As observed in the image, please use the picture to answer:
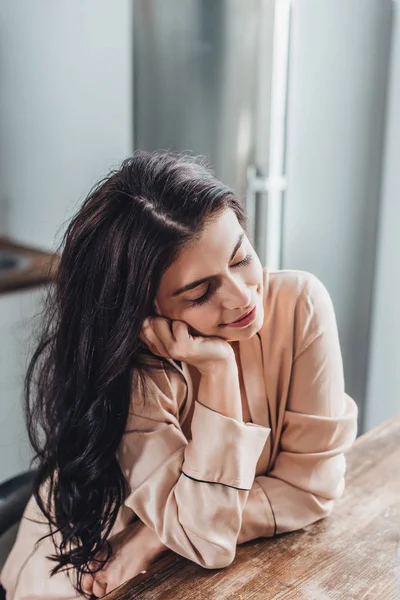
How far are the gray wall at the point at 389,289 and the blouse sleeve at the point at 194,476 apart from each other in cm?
119

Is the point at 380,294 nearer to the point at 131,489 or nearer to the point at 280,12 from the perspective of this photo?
the point at 280,12

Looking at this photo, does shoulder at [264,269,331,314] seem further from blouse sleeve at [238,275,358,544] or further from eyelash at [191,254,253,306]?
eyelash at [191,254,253,306]

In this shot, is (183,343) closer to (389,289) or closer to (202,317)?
(202,317)

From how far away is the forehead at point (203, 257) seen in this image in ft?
3.12

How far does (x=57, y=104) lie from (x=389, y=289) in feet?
3.65

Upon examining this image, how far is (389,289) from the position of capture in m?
2.14

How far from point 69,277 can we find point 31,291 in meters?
1.17

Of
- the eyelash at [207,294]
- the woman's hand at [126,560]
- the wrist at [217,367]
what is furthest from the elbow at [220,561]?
the eyelash at [207,294]

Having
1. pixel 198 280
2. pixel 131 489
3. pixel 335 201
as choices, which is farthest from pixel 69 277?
pixel 335 201

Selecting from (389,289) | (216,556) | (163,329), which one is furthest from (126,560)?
(389,289)

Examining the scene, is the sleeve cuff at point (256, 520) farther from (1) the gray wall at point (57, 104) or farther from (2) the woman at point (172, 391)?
(1) the gray wall at point (57, 104)

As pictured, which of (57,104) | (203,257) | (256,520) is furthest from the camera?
(57,104)

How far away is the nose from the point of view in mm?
973

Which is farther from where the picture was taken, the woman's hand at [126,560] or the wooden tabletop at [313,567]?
the woman's hand at [126,560]
